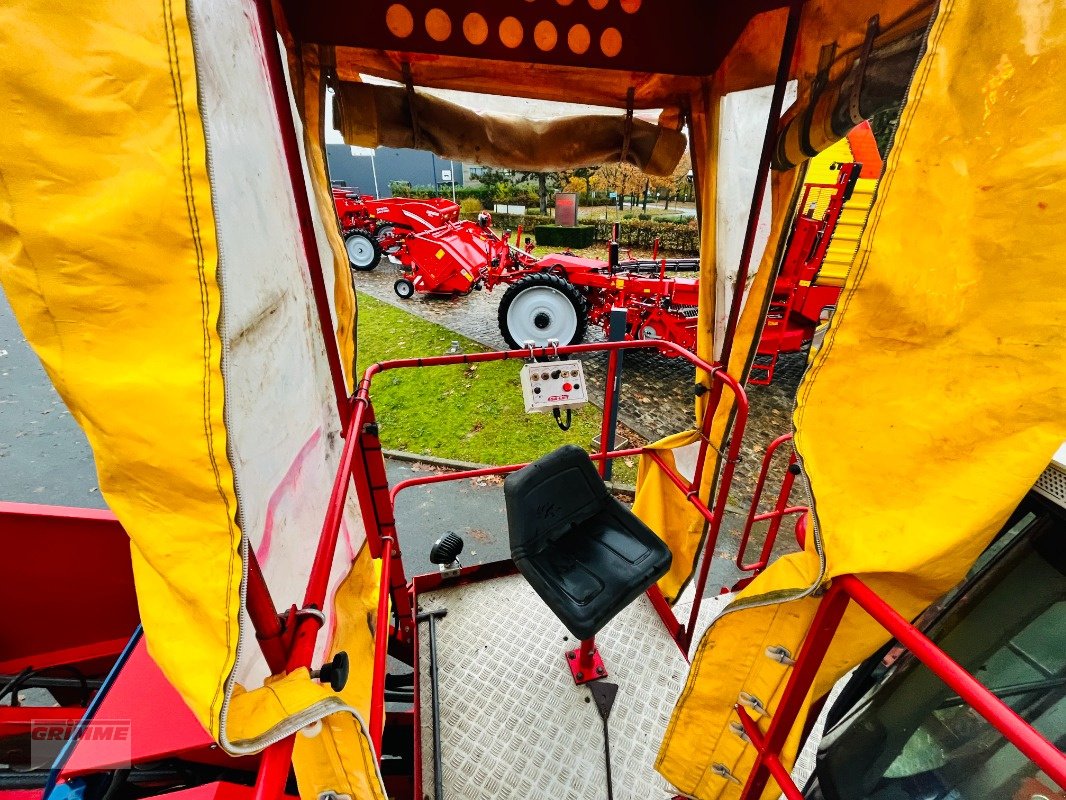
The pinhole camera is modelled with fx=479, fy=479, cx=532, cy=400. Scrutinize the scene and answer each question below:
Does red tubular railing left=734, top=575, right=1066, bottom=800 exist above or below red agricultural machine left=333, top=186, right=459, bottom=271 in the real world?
below

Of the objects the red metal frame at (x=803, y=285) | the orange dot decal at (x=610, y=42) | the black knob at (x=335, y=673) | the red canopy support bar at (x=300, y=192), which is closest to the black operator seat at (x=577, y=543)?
the red canopy support bar at (x=300, y=192)

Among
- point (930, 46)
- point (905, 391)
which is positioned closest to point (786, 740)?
point (905, 391)

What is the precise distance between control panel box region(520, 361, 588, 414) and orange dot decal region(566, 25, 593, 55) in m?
1.53

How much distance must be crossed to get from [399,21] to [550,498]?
2183mm

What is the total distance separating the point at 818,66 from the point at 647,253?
14739 mm

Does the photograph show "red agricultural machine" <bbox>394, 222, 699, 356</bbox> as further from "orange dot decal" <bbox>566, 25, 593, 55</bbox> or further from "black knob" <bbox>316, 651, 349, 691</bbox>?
"black knob" <bbox>316, 651, 349, 691</bbox>

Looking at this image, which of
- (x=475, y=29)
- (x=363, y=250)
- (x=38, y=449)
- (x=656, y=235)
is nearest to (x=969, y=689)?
(x=475, y=29)

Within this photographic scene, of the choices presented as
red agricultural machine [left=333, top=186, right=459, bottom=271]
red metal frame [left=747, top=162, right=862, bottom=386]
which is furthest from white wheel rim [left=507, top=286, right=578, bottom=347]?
red agricultural machine [left=333, top=186, right=459, bottom=271]

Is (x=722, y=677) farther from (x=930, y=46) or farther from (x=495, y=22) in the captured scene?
(x=495, y=22)

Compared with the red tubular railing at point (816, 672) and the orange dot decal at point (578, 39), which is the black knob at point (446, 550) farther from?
the orange dot decal at point (578, 39)

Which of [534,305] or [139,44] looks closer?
[139,44]

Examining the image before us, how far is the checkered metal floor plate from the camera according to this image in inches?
81.9

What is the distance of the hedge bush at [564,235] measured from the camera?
1555cm

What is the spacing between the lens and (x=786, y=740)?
4.56 ft
